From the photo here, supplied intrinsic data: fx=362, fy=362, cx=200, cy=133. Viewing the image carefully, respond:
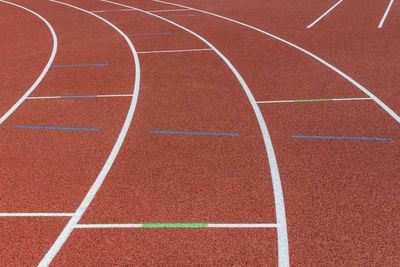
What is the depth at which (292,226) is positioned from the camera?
14.0ft

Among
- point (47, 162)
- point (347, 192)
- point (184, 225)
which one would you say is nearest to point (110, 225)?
point (184, 225)

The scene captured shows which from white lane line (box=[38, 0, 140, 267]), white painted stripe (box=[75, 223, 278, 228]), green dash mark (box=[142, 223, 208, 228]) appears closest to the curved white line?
white painted stripe (box=[75, 223, 278, 228])

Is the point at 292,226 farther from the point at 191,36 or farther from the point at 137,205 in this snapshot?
the point at 191,36

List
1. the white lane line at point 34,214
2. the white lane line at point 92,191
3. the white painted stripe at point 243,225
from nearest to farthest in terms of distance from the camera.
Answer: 1. the white lane line at point 92,191
2. the white painted stripe at point 243,225
3. the white lane line at point 34,214

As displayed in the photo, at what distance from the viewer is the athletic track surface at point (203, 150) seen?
13.5ft

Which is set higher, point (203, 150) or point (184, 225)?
point (203, 150)

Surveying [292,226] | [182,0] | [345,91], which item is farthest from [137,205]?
[182,0]

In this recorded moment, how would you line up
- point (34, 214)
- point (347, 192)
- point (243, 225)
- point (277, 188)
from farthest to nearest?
point (277, 188) → point (347, 192) → point (34, 214) → point (243, 225)

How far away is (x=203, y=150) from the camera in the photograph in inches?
226

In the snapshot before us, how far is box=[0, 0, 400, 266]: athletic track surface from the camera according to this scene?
410cm

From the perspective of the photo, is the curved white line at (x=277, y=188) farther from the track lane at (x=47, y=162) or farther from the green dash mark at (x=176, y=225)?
the track lane at (x=47, y=162)

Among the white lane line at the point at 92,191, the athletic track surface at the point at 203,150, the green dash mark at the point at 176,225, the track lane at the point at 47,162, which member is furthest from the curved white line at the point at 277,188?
the track lane at the point at 47,162

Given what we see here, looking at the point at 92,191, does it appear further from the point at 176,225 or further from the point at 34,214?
the point at 176,225

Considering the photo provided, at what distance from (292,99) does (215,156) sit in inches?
98.1
